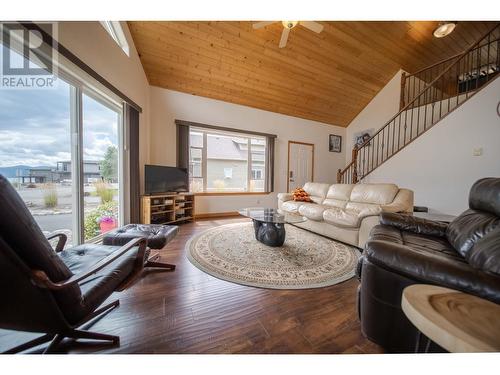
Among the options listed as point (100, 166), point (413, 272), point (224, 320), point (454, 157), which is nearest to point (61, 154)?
point (100, 166)

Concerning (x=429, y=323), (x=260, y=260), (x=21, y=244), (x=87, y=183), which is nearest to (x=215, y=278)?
(x=260, y=260)

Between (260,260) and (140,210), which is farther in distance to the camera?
(140,210)

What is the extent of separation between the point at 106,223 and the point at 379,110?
267 inches

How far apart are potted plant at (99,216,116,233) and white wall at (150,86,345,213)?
152 centimetres

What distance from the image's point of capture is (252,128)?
200 inches

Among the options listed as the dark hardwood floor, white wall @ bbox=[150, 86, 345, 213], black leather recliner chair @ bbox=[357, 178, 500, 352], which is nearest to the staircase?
white wall @ bbox=[150, 86, 345, 213]

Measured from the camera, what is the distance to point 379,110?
5.54m

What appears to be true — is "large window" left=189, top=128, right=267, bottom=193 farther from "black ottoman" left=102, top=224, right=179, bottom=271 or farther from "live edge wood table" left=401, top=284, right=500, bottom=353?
"live edge wood table" left=401, top=284, right=500, bottom=353

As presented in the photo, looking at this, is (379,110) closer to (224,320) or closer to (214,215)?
(214,215)

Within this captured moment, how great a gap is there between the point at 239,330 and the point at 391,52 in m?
5.90

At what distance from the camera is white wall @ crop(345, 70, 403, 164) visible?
518 cm

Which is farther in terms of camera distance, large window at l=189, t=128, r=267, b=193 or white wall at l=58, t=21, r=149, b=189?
large window at l=189, t=128, r=267, b=193
